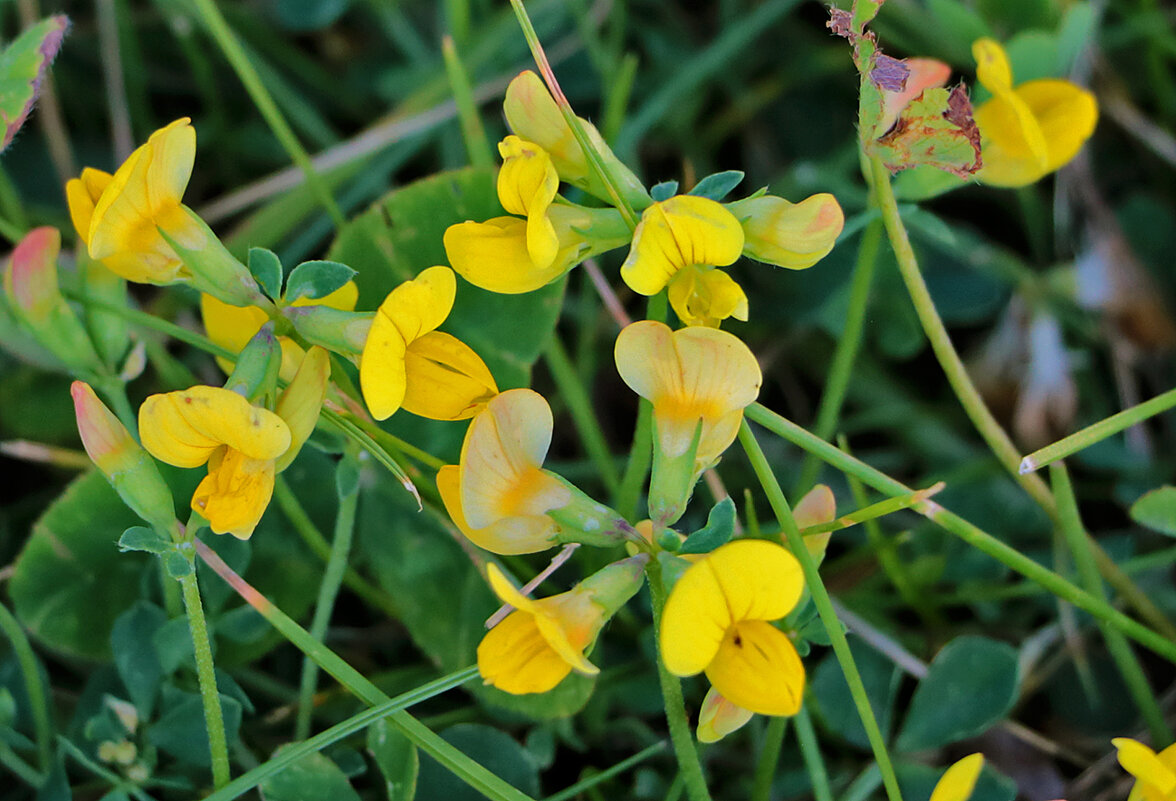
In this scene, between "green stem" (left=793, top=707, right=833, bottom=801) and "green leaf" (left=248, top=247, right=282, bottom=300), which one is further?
"green stem" (left=793, top=707, right=833, bottom=801)

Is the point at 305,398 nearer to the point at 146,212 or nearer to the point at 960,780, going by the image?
the point at 146,212

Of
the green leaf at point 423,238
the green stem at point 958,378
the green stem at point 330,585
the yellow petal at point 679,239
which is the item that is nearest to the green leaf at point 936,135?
the green stem at point 958,378

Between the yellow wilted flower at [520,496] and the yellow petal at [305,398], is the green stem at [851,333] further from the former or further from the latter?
the yellow petal at [305,398]

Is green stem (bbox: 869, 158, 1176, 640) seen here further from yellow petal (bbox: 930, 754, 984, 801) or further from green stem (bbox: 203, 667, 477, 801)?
green stem (bbox: 203, 667, 477, 801)

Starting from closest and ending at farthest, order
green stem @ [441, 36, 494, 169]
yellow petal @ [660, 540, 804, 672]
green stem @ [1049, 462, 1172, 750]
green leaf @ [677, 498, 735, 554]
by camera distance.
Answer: yellow petal @ [660, 540, 804, 672] → green leaf @ [677, 498, 735, 554] → green stem @ [1049, 462, 1172, 750] → green stem @ [441, 36, 494, 169]

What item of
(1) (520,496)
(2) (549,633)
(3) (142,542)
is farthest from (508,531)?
(3) (142,542)

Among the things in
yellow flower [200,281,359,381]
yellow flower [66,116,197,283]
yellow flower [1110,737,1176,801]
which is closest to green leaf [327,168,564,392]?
yellow flower [200,281,359,381]
